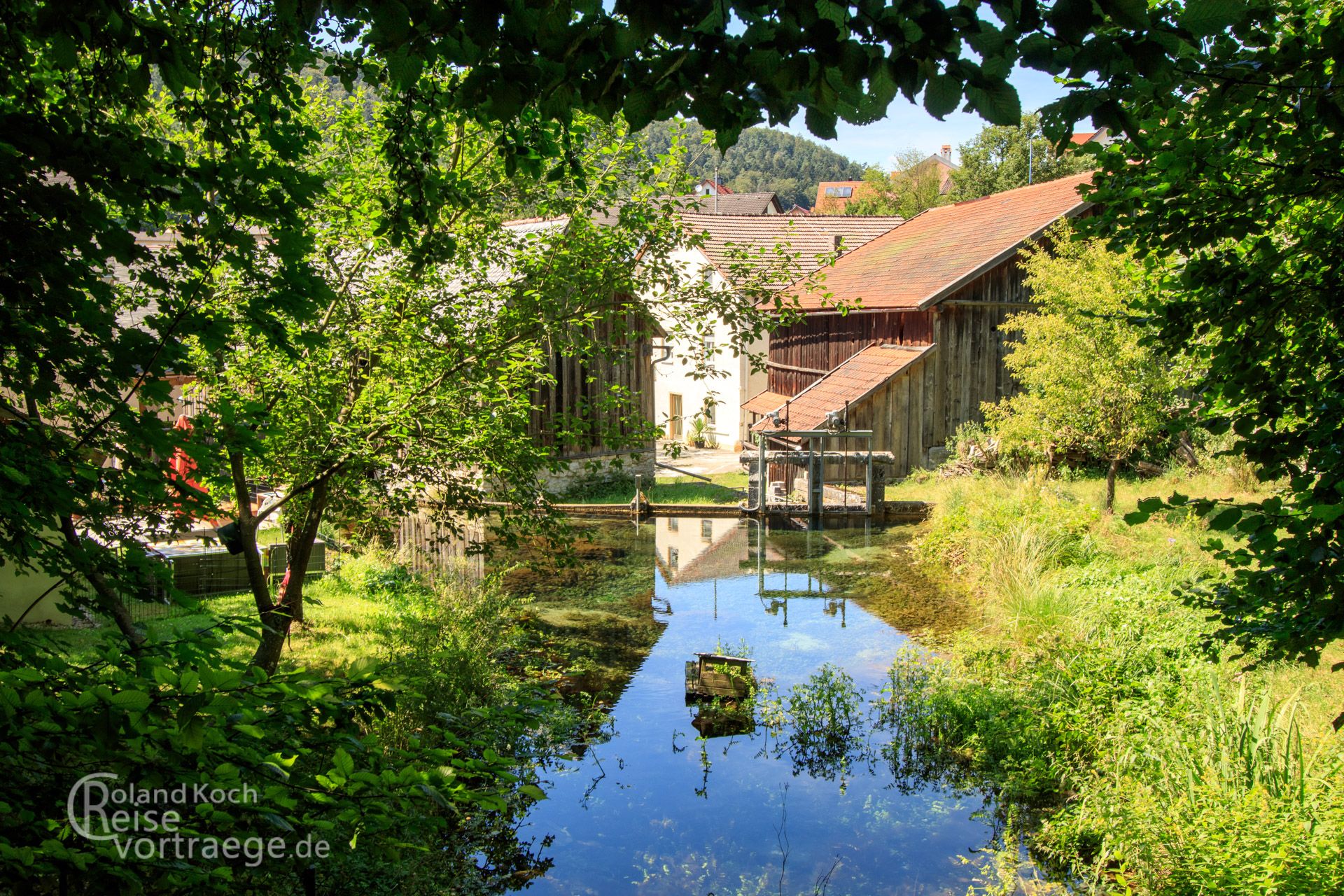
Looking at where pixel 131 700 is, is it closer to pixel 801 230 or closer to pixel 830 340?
A: pixel 830 340

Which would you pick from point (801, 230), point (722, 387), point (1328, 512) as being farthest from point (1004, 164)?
point (1328, 512)

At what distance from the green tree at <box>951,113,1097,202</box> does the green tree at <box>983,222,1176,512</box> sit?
2826 cm

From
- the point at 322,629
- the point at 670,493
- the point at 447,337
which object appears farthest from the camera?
the point at 670,493

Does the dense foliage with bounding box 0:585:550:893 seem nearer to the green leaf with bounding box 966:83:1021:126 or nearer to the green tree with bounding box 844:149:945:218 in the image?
the green leaf with bounding box 966:83:1021:126

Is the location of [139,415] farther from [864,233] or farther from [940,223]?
[864,233]

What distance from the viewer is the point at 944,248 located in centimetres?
2406

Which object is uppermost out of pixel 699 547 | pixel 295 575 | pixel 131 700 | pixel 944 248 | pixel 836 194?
pixel 836 194

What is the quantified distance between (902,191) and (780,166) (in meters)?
86.0

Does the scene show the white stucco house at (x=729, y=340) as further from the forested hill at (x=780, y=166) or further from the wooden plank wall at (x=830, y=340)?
the forested hill at (x=780, y=166)

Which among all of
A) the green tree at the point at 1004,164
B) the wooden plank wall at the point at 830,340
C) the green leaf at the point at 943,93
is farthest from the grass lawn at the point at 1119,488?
the green tree at the point at 1004,164

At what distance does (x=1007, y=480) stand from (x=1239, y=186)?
1351 cm

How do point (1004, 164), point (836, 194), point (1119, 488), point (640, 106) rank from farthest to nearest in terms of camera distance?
point (836, 194), point (1004, 164), point (1119, 488), point (640, 106)

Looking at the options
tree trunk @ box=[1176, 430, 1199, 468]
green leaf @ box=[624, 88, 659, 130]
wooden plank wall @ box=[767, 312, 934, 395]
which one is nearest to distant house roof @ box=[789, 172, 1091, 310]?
wooden plank wall @ box=[767, 312, 934, 395]

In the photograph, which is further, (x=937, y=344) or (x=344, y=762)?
(x=937, y=344)
